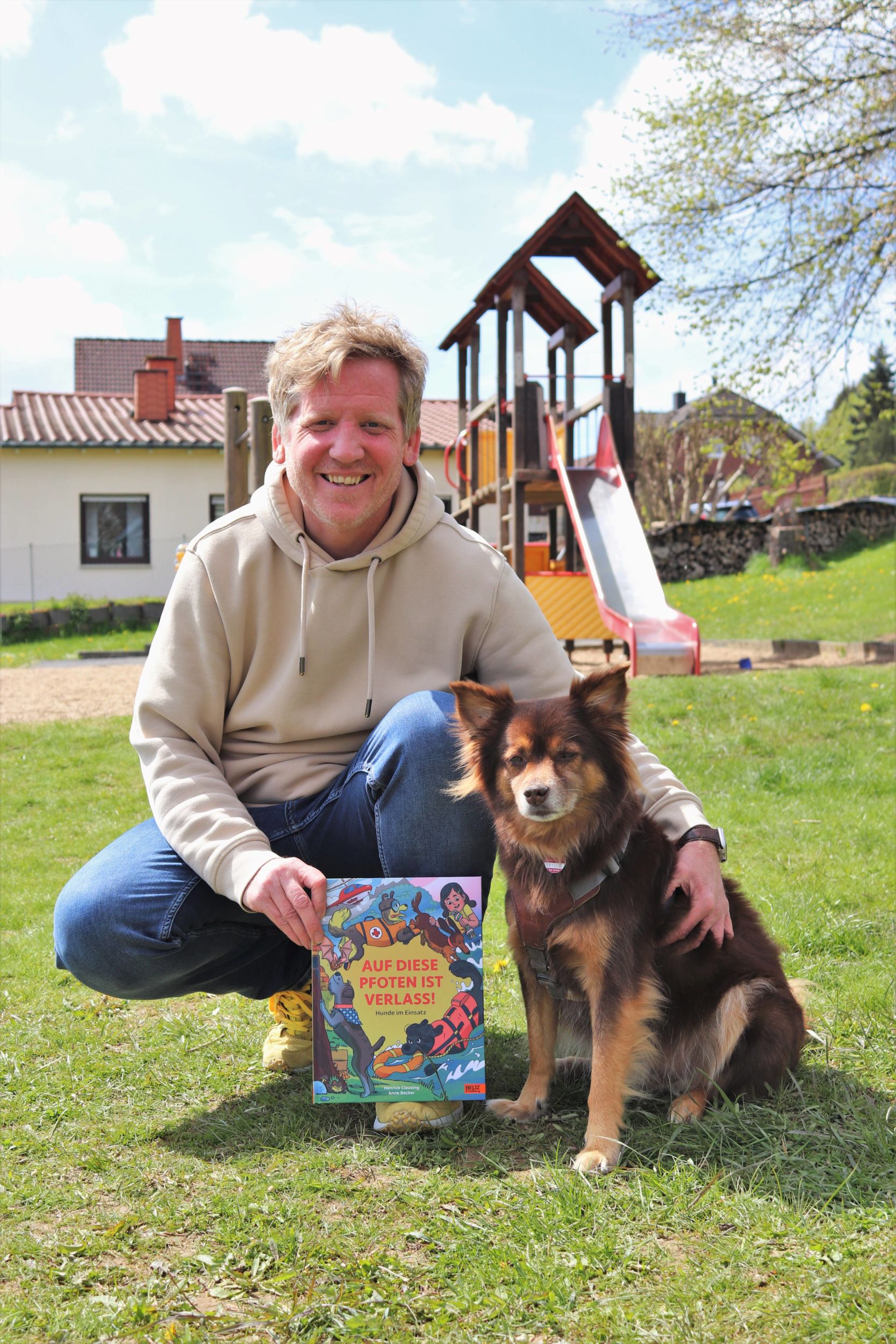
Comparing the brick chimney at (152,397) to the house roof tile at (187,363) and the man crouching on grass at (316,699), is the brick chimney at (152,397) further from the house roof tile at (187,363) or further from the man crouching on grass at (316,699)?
the man crouching on grass at (316,699)

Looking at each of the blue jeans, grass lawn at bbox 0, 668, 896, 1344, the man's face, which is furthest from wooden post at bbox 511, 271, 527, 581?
the blue jeans

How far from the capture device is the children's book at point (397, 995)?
256 centimetres

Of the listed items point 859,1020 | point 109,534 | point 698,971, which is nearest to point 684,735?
point 859,1020

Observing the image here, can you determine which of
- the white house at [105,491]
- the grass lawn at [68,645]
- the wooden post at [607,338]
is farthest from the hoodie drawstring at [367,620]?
the white house at [105,491]

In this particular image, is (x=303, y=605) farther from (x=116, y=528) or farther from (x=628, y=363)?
(x=116, y=528)

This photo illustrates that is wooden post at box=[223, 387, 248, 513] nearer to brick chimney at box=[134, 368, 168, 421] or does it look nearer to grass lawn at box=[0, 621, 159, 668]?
grass lawn at box=[0, 621, 159, 668]

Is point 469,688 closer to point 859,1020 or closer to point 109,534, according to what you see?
point 859,1020

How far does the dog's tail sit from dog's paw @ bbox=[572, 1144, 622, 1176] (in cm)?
43

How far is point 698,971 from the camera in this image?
2.63 meters

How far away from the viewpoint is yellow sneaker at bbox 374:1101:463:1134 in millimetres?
2568

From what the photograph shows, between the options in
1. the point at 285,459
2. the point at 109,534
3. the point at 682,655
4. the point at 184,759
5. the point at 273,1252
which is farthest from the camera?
the point at 109,534

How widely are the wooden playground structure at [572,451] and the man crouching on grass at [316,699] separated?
767 cm

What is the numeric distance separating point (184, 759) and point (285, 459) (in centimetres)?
85

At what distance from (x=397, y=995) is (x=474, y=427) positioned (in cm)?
1324
